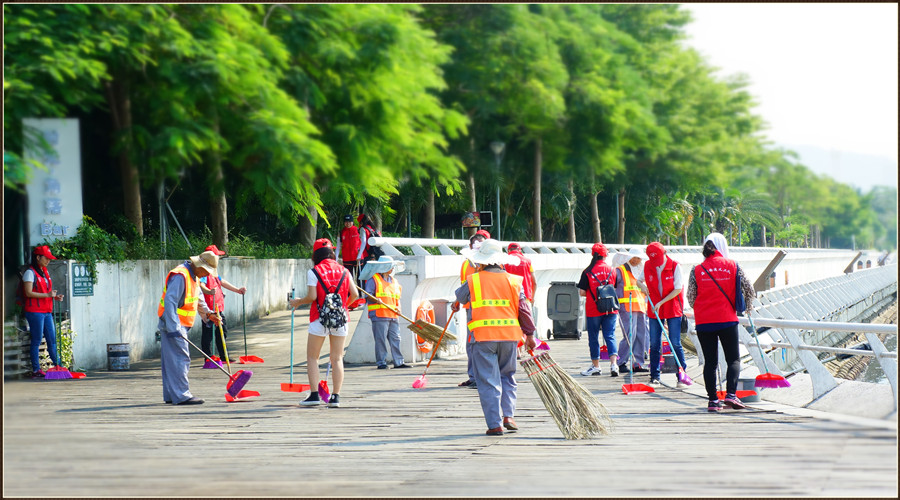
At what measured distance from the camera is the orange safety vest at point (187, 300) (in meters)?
11.5

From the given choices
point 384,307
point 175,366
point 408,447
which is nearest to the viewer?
point 408,447

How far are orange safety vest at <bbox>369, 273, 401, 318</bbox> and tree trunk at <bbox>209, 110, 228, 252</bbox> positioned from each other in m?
7.03

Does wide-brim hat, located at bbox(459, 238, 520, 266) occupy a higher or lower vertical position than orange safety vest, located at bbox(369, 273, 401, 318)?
higher

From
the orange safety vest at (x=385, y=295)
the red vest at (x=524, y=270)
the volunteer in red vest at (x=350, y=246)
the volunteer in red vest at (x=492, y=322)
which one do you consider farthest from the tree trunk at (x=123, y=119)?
the volunteer in red vest at (x=350, y=246)

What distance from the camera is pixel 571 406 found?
9.26 m

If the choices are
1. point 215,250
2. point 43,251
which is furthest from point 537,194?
point 43,251

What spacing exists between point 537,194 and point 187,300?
6.77 m

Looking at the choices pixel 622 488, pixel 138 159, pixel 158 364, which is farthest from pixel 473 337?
pixel 158 364

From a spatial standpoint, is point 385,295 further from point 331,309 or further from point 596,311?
point 331,309

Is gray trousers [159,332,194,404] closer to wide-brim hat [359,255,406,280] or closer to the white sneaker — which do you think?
wide-brim hat [359,255,406,280]

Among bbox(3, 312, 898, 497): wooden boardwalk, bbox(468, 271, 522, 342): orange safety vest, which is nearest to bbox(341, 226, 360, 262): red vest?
bbox(3, 312, 898, 497): wooden boardwalk

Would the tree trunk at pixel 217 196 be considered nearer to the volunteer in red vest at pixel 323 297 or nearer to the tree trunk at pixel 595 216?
the tree trunk at pixel 595 216

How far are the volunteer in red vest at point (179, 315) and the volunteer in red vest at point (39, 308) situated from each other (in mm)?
3389

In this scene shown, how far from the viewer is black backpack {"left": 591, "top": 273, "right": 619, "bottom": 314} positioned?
43.4 feet
